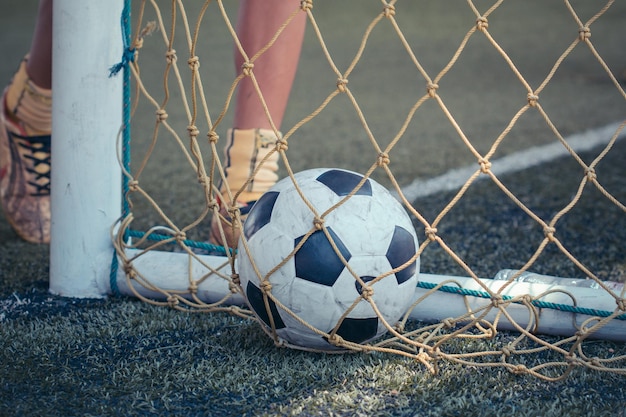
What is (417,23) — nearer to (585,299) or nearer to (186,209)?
(186,209)

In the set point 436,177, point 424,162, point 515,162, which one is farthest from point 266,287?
point 515,162

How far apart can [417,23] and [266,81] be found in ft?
17.6

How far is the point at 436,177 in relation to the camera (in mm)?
2834

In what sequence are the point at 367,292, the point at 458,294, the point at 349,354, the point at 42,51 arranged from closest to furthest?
the point at 367,292, the point at 349,354, the point at 458,294, the point at 42,51

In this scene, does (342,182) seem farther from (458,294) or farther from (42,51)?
(42,51)

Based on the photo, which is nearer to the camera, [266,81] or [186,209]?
[266,81]

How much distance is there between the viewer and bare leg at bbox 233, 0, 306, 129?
1.81 m

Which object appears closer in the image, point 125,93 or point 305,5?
point 305,5

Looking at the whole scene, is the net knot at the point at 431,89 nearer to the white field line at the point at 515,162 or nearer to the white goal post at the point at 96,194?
the white goal post at the point at 96,194

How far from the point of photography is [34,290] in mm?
1736

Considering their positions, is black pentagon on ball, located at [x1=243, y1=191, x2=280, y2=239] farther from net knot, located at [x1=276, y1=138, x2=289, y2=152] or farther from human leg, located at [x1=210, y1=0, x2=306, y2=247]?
human leg, located at [x1=210, y1=0, x2=306, y2=247]

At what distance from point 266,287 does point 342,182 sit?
232 mm

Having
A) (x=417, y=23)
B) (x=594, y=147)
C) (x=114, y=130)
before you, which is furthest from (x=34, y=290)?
(x=417, y=23)

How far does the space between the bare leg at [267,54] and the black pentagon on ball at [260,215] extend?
18.4 inches
